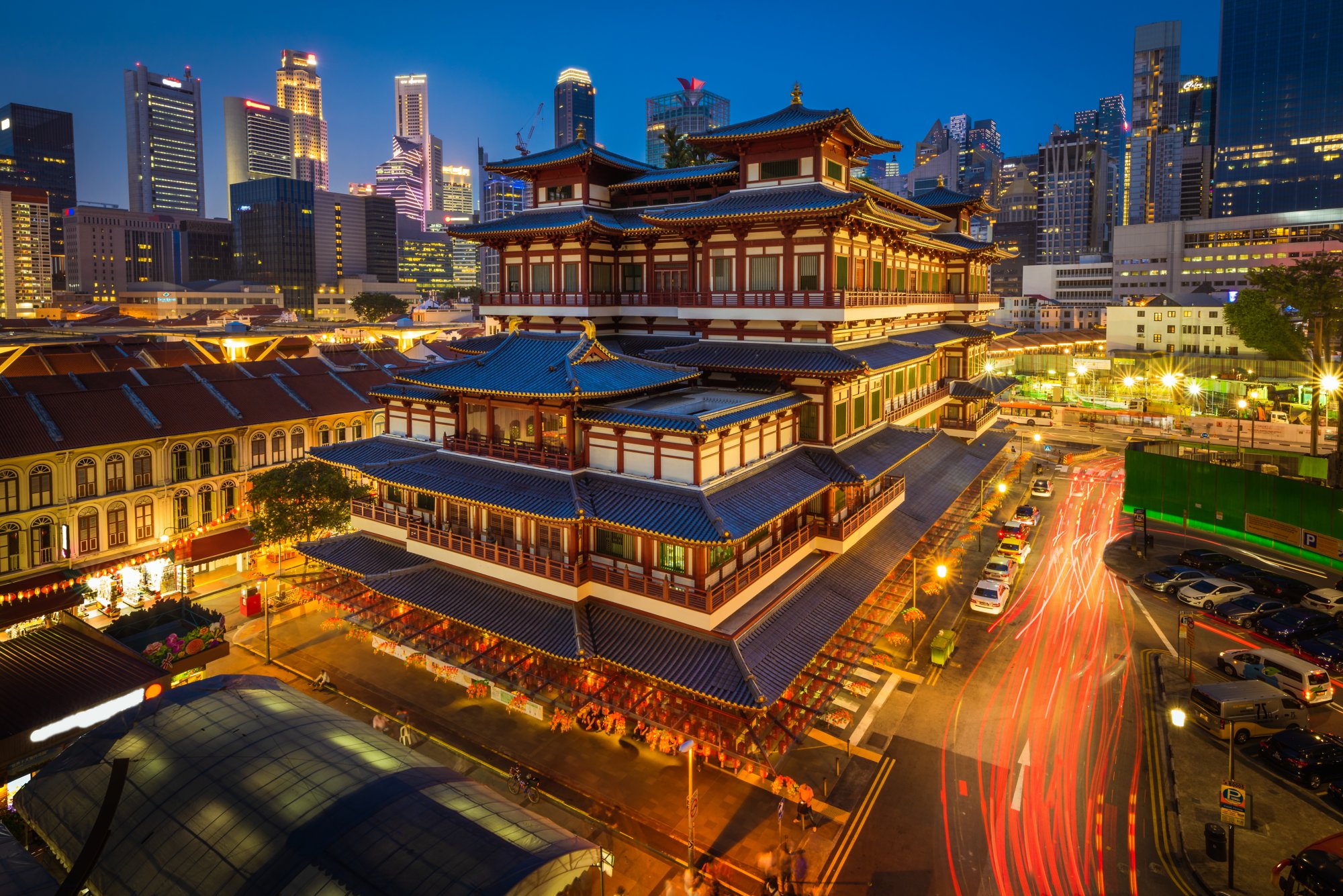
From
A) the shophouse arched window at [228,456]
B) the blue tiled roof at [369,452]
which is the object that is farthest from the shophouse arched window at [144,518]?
the blue tiled roof at [369,452]

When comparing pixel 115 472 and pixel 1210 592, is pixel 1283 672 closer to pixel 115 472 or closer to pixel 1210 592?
pixel 1210 592

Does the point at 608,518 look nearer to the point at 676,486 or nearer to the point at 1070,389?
the point at 676,486

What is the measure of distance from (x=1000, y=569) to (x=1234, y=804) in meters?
23.3

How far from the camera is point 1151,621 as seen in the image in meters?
38.9

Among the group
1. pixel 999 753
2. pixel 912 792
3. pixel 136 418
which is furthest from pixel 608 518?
pixel 136 418

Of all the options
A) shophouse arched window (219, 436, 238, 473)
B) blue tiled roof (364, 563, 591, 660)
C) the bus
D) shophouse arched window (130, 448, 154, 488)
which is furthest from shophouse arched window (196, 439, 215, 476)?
the bus

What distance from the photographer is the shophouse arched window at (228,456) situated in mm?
48062

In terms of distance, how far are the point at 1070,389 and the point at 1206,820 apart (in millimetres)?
95586

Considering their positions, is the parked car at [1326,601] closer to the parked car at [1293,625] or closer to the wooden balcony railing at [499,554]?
the parked car at [1293,625]

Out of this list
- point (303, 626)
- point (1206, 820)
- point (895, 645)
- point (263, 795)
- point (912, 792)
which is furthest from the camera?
point (303, 626)

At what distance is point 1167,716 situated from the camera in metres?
29.3

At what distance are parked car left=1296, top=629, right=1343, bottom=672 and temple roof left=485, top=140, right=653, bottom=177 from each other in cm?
4060

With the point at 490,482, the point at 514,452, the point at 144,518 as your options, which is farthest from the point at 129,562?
the point at 514,452

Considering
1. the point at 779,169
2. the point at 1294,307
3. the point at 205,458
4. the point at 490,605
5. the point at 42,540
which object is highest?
the point at 779,169
